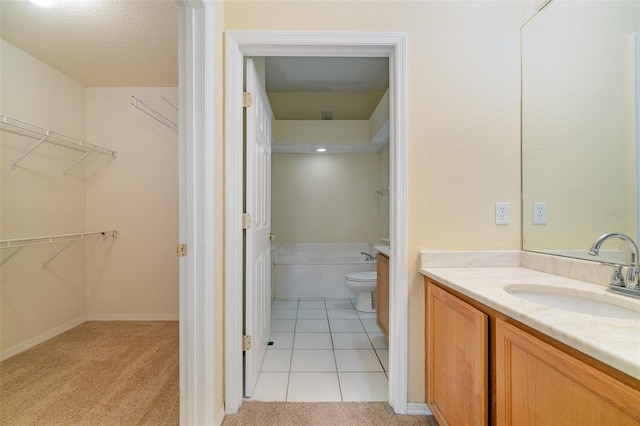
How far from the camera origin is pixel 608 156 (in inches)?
46.1

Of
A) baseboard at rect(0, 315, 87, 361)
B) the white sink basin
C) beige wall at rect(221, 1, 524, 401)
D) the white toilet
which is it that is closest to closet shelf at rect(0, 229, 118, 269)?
baseboard at rect(0, 315, 87, 361)

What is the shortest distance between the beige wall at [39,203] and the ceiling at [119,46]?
0.21m

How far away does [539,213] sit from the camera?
1.46 meters

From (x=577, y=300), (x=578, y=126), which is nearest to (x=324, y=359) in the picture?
(x=577, y=300)

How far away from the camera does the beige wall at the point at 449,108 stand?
1523 millimetres

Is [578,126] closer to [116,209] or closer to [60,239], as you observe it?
[116,209]

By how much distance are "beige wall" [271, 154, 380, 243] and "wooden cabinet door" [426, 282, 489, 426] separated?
9.52 feet

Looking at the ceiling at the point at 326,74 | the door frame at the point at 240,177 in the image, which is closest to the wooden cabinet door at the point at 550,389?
the door frame at the point at 240,177

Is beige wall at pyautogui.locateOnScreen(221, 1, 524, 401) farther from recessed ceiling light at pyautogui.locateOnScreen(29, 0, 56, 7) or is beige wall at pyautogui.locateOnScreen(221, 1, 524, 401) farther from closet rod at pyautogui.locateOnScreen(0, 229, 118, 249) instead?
closet rod at pyautogui.locateOnScreen(0, 229, 118, 249)

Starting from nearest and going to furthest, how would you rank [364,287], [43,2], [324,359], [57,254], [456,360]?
[456,360], [43,2], [324,359], [57,254], [364,287]

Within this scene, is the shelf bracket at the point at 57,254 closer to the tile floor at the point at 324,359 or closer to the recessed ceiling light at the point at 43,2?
the recessed ceiling light at the point at 43,2

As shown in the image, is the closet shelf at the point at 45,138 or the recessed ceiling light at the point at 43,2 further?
the closet shelf at the point at 45,138

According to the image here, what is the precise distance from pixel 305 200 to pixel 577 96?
338cm

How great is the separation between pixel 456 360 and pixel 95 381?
2198 millimetres
